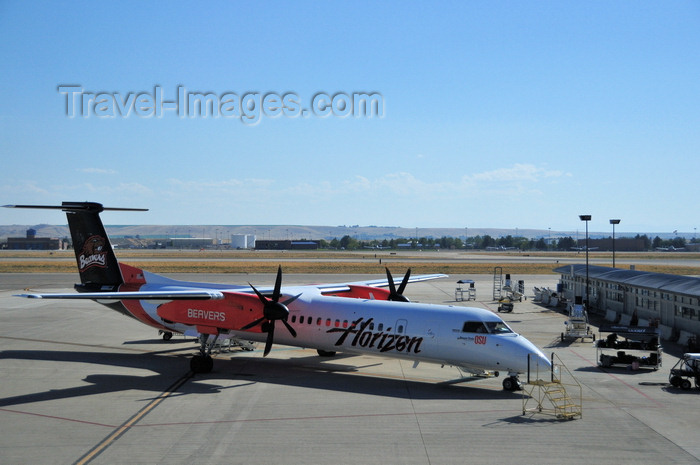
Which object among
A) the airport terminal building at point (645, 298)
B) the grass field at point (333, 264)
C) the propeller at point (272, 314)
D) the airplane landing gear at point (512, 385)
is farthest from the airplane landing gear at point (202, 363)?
the grass field at point (333, 264)

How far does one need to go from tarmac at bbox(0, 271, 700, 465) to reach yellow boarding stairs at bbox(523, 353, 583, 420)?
0.41 metres

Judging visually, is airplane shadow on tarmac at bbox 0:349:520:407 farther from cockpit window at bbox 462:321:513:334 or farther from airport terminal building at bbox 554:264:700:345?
airport terminal building at bbox 554:264:700:345

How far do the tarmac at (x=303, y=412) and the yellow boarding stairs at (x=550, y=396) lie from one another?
0.41 metres

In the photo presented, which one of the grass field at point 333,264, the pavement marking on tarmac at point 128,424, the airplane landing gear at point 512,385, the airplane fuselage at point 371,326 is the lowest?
the pavement marking on tarmac at point 128,424

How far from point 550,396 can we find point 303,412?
8126 millimetres

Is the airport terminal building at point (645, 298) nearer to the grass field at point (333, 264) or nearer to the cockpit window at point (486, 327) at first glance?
the cockpit window at point (486, 327)

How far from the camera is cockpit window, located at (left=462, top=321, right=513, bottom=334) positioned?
1989 cm

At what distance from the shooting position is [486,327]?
19.9 meters

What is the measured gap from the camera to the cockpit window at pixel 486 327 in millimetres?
19891

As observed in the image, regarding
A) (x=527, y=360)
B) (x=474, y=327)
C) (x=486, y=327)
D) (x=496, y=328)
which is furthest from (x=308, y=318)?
(x=527, y=360)

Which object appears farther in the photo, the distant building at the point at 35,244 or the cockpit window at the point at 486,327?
the distant building at the point at 35,244

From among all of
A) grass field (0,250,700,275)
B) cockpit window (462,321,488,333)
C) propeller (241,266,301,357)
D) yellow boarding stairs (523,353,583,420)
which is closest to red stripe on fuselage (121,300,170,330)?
propeller (241,266,301,357)

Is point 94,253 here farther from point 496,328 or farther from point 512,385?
point 512,385

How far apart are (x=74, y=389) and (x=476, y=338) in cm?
1408
